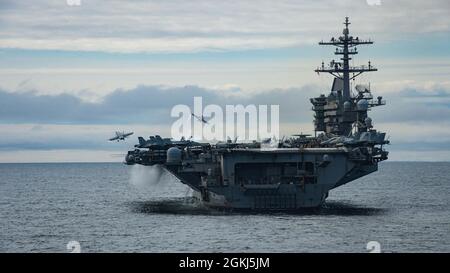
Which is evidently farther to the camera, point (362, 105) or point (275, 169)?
point (362, 105)

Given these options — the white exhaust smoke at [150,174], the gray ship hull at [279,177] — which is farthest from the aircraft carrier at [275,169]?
the white exhaust smoke at [150,174]

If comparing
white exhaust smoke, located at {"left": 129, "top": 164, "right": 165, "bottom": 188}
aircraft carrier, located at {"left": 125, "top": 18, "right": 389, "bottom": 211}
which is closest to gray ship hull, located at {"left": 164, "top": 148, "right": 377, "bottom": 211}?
aircraft carrier, located at {"left": 125, "top": 18, "right": 389, "bottom": 211}

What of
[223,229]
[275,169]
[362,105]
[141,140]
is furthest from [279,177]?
[141,140]

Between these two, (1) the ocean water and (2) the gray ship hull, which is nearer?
(1) the ocean water

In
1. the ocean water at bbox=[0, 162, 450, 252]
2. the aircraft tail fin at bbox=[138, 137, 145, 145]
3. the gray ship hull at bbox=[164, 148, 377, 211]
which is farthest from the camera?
the aircraft tail fin at bbox=[138, 137, 145, 145]

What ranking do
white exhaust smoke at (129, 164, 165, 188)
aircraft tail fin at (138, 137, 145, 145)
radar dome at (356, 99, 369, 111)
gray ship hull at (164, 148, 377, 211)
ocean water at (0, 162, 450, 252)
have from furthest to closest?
white exhaust smoke at (129, 164, 165, 188)
aircraft tail fin at (138, 137, 145, 145)
radar dome at (356, 99, 369, 111)
gray ship hull at (164, 148, 377, 211)
ocean water at (0, 162, 450, 252)

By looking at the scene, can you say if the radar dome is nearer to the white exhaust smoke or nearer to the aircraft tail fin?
the aircraft tail fin

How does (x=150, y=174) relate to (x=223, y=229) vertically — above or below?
above

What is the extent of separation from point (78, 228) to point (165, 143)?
47.4 ft

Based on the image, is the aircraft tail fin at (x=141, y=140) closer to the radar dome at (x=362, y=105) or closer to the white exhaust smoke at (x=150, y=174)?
the white exhaust smoke at (x=150, y=174)

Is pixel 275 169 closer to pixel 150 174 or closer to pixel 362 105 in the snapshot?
pixel 362 105

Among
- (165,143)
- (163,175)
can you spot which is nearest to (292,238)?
(165,143)
